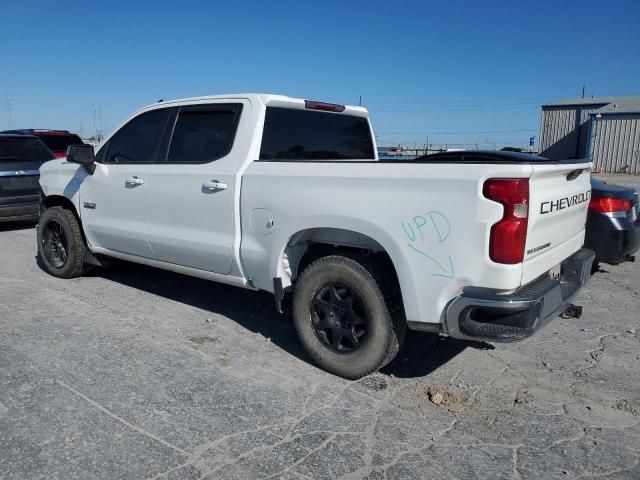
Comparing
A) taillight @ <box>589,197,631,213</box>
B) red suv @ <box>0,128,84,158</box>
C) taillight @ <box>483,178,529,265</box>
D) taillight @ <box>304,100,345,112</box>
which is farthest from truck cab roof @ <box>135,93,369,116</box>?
red suv @ <box>0,128,84,158</box>

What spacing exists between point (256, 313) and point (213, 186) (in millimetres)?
1435

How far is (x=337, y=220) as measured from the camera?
139 inches

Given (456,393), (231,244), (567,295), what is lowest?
(456,393)

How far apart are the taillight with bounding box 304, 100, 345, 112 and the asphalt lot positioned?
193cm

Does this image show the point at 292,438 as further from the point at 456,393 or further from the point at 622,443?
the point at 622,443

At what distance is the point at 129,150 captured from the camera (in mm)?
5250

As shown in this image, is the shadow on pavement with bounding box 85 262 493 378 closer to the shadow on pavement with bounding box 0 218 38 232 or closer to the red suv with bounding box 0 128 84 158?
the shadow on pavement with bounding box 0 218 38 232

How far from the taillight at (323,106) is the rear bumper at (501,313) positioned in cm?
237

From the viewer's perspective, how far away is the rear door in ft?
29.6

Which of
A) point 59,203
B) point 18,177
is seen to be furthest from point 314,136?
point 18,177

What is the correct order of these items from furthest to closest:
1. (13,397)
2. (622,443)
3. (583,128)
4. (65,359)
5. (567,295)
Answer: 1. (583,128)
2. (65,359)
3. (567,295)
4. (13,397)
5. (622,443)

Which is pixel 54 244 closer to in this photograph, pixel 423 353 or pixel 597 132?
pixel 423 353

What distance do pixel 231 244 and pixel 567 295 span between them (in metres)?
2.43

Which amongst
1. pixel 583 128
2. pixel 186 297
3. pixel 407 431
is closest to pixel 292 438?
pixel 407 431
